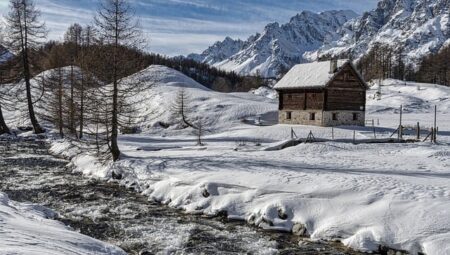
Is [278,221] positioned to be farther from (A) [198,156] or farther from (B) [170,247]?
(A) [198,156]

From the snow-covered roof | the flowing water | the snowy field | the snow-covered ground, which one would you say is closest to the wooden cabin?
the snow-covered roof

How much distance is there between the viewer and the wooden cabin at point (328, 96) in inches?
1946

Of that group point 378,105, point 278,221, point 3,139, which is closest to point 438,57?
point 378,105

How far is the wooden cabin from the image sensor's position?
49.4 meters

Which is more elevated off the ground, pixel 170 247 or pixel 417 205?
→ pixel 417 205

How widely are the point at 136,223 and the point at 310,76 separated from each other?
39.0 metres

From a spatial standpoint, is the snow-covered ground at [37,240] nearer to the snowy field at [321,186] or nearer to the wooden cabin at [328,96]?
the snowy field at [321,186]

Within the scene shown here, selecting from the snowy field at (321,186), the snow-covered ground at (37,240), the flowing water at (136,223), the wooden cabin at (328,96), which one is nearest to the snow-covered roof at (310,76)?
the wooden cabin at (328,96)

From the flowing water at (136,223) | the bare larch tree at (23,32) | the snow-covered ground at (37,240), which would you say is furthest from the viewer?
the bare larch tree at (23,32)

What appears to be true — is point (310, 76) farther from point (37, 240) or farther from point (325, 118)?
point (37, 240)

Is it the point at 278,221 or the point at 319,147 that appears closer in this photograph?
the point at 278,221

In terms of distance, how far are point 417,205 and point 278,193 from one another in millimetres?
5610

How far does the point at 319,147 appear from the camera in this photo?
32.9 m

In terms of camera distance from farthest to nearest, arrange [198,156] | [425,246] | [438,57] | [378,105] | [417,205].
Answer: [438,57]
[378,105]
[198,156]
[417,205]
[425,246]
